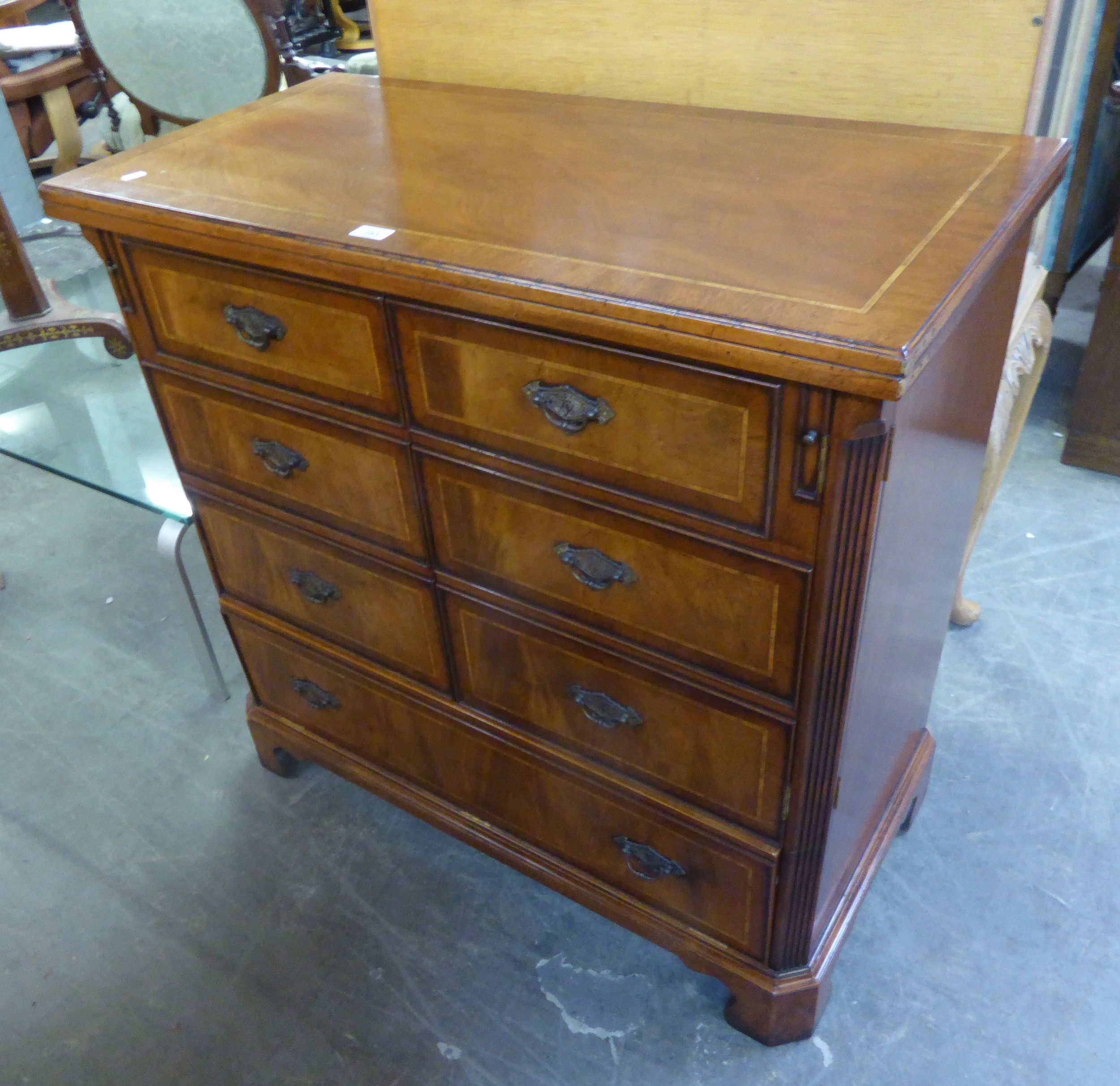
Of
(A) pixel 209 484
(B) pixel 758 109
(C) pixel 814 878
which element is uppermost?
(B) pixel 758 109

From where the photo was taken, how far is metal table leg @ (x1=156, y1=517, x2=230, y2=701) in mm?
1679

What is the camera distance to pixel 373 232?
37.4 inches

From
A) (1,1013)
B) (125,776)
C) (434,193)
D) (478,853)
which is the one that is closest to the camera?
(434,193)

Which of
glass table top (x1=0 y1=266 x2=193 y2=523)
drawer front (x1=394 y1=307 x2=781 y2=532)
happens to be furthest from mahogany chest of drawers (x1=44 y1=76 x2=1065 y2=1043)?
glass table top (x1=0 y1=266 x2=193 y2=523)

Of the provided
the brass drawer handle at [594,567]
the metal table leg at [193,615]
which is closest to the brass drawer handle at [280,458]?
the brass drawer handle at [594,567]

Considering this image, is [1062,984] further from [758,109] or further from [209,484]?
[209,484]

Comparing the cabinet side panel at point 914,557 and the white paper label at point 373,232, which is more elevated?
the white paper label at point 373,232

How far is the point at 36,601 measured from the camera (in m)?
2.11

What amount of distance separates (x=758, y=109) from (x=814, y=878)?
92 centimetres

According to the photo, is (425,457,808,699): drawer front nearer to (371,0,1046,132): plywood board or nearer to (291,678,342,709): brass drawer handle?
(291,678,342,709): brass drawer handle

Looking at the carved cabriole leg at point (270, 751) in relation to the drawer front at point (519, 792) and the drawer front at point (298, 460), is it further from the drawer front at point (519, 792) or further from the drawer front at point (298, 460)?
the drawer front at point (298, 460)

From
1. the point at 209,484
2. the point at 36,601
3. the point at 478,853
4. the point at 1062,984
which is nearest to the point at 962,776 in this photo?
the point at 1062,984

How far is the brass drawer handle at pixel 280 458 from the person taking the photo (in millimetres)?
1196

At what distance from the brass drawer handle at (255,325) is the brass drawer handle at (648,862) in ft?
2.34
